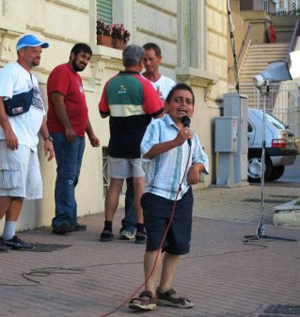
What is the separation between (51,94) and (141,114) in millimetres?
1178

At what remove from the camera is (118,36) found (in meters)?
13.7

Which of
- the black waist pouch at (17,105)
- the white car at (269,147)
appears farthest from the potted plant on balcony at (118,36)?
the white car at (269,147)

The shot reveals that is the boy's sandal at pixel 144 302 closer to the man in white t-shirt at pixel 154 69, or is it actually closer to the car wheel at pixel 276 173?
the man in white t-shirt at pixel 154 69

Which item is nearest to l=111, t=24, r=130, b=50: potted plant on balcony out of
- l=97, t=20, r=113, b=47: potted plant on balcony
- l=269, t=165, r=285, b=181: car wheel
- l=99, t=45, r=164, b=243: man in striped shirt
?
l=97, t=20, r=113, b=47: potted plant on balcony

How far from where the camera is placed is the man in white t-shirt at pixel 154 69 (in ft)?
35.1

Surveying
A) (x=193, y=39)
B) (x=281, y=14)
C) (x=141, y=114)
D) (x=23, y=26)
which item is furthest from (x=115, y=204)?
(x=281, y=14)

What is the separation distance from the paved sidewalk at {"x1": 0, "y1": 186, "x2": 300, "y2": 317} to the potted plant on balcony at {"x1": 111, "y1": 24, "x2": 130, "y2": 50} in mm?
2930

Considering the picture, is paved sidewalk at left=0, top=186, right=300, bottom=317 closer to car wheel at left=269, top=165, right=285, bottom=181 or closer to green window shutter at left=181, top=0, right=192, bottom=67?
green window shutter at left=181, top=0, right=192, bottom=67

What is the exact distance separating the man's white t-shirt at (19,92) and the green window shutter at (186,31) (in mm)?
7816

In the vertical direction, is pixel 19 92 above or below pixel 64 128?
above

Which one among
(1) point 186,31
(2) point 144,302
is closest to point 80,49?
(2) point 144,302

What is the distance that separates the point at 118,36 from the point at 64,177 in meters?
3.60

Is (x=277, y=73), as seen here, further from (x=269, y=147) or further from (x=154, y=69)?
(x=269, y=147)

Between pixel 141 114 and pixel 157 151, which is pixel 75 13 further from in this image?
pixel 157 151
